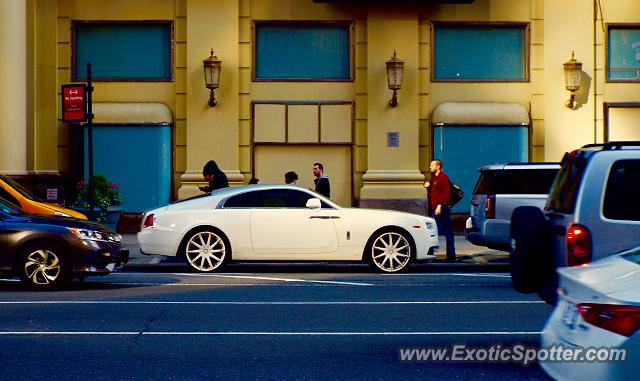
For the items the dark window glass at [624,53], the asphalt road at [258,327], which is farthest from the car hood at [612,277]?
the dark window glass at [624,53]

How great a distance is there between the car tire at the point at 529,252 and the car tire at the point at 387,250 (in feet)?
27.0

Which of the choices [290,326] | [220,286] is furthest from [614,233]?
[220,286]

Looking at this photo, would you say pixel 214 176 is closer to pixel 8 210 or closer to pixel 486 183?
pixel 486 183

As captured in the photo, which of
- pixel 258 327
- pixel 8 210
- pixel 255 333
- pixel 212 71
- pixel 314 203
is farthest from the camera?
pixel 212 71

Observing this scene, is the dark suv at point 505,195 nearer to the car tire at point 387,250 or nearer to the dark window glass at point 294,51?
the car tire at point 387,250

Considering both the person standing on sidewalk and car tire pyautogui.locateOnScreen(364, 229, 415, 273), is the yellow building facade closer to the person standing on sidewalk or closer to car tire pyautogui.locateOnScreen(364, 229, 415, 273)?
the person standing on sidewalk

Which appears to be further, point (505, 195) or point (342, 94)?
point (342, 94)

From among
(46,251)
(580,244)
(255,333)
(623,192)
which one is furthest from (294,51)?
(580,244)

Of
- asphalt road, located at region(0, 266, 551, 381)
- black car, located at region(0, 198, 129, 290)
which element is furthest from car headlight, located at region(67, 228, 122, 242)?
asphalt road, located at region(0, 266, 551, 381)

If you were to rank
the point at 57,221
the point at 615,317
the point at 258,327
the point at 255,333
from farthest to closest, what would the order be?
the point at 57,221 → the point at 258,327 → the point at 255,333 → the point at 615,317

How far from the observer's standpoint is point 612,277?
592 cm

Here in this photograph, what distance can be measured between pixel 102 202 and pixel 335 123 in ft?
19.2

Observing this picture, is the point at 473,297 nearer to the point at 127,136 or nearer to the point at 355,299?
the point at 355,299

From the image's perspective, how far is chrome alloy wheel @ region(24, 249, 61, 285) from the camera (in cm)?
1441
